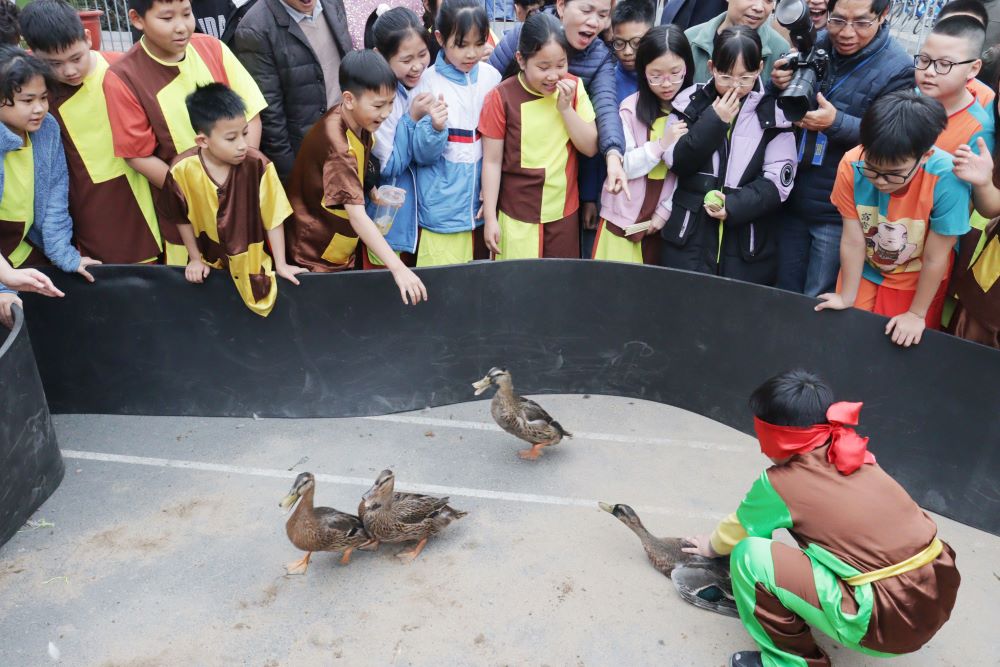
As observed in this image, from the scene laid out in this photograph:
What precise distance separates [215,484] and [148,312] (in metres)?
1.03

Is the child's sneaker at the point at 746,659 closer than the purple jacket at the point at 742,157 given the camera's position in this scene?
Yes

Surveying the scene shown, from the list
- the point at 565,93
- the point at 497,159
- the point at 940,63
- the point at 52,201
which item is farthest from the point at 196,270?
the point at 940,63

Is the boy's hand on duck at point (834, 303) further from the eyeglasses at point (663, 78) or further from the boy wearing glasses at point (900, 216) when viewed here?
the eyeglasses at point (663, 78)

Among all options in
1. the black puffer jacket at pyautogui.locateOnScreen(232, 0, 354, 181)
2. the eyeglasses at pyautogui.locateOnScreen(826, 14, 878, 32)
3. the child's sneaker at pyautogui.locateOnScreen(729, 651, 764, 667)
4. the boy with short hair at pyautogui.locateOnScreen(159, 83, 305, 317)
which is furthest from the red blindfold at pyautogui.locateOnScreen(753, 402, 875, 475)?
the black puffer jacket at pyautogui.locateOnScreen(232, 0, 354, 181)

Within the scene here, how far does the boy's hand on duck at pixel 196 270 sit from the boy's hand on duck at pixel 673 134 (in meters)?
2.58

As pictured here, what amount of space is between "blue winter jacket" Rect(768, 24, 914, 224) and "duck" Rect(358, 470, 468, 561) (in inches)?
106

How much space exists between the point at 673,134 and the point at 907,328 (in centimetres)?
158

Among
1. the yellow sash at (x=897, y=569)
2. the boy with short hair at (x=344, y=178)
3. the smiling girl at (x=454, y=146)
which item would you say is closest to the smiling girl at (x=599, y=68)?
the smiling girl at (x=454, y=146)

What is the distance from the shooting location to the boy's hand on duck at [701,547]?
3.42m

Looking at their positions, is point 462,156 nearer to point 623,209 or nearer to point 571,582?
point 623,209

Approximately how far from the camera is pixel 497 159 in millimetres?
4746

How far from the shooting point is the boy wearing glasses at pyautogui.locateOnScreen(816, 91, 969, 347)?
11.7ft

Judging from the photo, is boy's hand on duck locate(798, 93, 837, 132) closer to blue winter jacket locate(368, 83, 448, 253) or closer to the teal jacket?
the teal jacket

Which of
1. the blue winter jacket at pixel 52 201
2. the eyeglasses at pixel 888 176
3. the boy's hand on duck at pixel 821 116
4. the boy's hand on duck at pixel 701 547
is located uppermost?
the boy's hand on duck at pixel 821 116
